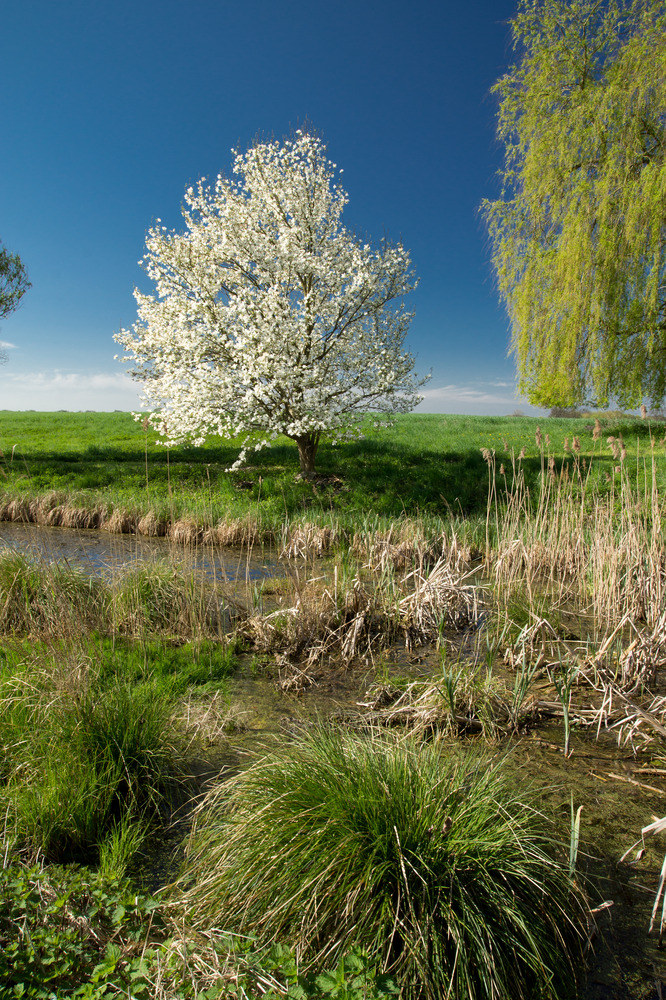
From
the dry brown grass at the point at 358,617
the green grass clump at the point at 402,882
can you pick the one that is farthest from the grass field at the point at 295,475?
the green grass clump at the point at 402,882

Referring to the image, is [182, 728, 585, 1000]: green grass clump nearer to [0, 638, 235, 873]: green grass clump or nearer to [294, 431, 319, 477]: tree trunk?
[0, 638, 235, 873]: green grass clump

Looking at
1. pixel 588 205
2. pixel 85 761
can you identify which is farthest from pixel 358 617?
pixel 588 205

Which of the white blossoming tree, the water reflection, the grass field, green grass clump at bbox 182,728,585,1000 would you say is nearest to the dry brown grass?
the water reflection

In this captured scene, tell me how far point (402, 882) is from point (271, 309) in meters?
12.3

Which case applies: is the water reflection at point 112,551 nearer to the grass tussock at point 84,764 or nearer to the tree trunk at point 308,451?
the grass tussock at point 84,764

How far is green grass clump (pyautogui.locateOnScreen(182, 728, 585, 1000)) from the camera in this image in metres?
2.13

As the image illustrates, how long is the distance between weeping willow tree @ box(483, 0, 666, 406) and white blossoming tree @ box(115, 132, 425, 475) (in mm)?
3900

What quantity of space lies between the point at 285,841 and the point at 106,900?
807mm

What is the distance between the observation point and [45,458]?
1922 centimetres

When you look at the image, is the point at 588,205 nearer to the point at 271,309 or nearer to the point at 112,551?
the point at 271,309

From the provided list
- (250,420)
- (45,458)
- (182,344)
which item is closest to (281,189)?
(182,344)

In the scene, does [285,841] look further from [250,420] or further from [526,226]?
[526,226]

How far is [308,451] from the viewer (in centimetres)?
1472

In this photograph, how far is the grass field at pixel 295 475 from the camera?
11.0 m
